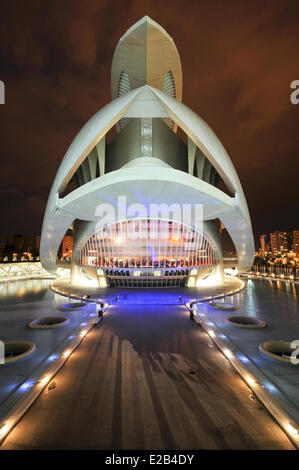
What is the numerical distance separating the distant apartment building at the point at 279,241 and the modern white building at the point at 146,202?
15957cm

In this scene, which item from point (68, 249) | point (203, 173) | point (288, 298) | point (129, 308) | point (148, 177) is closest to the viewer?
point (148, 177)

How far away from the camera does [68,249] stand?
128 meters

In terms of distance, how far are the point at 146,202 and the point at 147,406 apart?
15.2 m

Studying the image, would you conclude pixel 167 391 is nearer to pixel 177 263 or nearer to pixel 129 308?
pixel 129 308

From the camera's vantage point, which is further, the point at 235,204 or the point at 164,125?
the point at 164,125

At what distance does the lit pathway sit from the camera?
4.27 metres

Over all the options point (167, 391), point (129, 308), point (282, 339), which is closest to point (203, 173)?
point (129, 308)

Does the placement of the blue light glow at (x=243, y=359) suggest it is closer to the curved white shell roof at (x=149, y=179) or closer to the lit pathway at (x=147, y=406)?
the lit pathway at (x=147, y=406)

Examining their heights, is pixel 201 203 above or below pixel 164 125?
below

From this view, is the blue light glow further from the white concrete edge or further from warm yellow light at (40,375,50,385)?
warm yellow light at (40,375,50,385)

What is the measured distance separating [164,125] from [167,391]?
25096 millimetres

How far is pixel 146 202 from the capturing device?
61.6 ft

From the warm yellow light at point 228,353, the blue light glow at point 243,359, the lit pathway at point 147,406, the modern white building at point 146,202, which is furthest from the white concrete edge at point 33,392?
the modern white building at point 146,202

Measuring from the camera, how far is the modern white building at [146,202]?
56.9 feet
